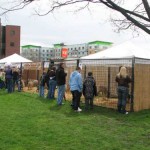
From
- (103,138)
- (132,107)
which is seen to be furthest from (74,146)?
(132,107)

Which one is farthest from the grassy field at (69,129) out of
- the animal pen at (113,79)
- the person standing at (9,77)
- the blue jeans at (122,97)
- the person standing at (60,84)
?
the person standing at (9,77)

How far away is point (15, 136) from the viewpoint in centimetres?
1004

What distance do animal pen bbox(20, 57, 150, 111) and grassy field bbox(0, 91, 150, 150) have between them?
1.98 ft

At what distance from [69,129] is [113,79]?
583cm

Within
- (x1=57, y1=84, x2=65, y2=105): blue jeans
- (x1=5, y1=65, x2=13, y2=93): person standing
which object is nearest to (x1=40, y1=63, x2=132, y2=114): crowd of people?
(x1=57, y1=84, x2=65, y2=105): blue jeans

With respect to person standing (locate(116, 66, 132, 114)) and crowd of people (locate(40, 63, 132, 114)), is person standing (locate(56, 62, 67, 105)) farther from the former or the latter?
person standing (locate(116, 66, 132, 114))

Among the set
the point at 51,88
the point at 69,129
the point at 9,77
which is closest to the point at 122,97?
the point at 69,129

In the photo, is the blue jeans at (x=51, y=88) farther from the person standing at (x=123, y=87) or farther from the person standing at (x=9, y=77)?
the person standing at (x=123, y=87)

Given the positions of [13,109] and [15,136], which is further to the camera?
[13,109]

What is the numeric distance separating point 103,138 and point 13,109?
6.19m

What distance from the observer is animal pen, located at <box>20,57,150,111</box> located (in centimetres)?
1495

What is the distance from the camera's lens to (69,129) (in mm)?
11344

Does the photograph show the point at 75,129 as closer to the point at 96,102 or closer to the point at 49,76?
the point at 96,102

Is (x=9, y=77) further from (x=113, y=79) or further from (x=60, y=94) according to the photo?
(x=113, y=79)
